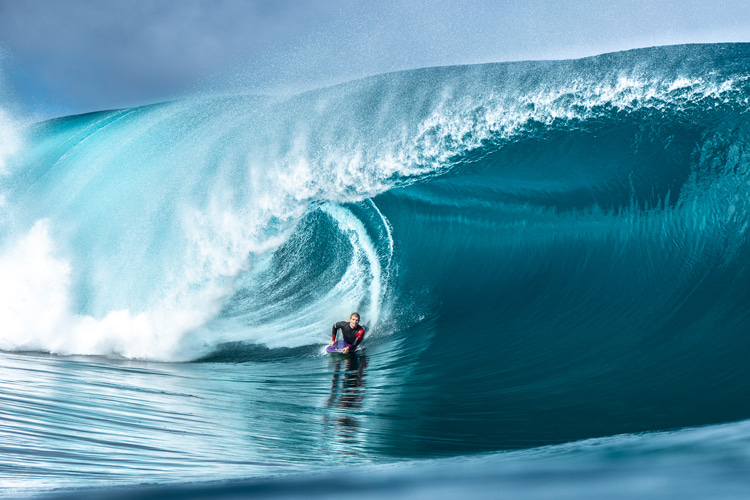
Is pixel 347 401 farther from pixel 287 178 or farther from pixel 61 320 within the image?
pixel 287 178

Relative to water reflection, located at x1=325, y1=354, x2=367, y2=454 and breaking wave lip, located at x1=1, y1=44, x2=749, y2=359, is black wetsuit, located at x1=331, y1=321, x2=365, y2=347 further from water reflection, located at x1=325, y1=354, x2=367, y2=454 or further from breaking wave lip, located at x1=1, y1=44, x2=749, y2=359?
breaking wave lip, located at x1=1, y1=44, x2=749, y2=359

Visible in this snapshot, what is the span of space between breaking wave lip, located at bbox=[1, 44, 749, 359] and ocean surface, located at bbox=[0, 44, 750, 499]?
4cm

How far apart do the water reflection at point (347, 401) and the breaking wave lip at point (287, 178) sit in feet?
4.39

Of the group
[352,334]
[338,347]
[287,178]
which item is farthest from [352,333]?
[287,178]

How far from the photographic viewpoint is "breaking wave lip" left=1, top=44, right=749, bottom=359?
27.5ft

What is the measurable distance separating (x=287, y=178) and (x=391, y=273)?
254 cm

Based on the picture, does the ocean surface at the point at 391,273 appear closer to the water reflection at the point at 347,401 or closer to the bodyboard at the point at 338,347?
the water reflection at the point at 347,401

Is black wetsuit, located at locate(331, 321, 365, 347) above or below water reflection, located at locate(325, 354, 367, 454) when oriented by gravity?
above

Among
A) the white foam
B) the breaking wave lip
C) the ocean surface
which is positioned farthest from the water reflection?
the white foam

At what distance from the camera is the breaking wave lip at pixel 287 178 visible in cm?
838

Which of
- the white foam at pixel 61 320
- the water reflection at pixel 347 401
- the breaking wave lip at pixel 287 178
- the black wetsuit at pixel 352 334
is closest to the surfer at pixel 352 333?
the black wetsuit at pixel 352 334

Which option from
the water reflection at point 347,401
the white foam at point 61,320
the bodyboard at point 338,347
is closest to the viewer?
the water reflection at point 347,401

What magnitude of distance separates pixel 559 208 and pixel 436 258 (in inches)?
75.4

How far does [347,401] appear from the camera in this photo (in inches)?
205
